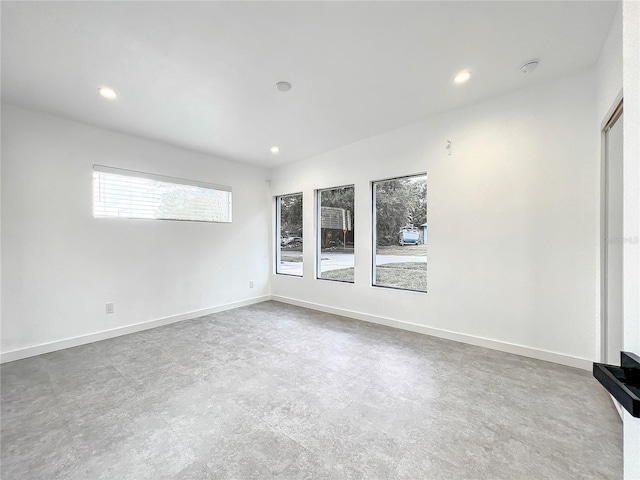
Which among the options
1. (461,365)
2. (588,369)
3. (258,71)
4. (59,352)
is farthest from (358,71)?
(59,352)

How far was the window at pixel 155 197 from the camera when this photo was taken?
139 inches

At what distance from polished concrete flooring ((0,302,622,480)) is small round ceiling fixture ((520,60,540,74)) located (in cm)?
274

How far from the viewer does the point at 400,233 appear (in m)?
3.91

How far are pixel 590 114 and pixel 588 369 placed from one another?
92.5 inches

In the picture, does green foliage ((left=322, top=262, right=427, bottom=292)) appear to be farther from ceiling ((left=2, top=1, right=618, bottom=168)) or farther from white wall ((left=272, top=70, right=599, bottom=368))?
ceiling ((left=2, top=1, right=618, bottom=168))

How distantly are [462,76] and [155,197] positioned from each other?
164 inches

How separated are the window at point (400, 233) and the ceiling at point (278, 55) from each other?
39.8 inches


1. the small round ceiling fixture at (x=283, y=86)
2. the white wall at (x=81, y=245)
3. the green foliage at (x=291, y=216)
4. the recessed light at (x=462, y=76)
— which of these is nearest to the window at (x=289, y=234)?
the green foliage at (x=291, y=216)

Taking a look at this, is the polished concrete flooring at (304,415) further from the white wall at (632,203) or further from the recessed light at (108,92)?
the recessed light at (108,92)

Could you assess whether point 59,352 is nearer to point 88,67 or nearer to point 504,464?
point 88,67

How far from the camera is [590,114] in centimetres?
247

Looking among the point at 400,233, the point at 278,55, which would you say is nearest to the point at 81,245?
the point at 278,55

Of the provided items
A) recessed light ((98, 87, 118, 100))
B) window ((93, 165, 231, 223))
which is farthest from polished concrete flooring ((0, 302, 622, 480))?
recessed light ((98, 87, 118, 100))

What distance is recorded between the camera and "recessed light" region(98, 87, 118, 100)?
2.61m
